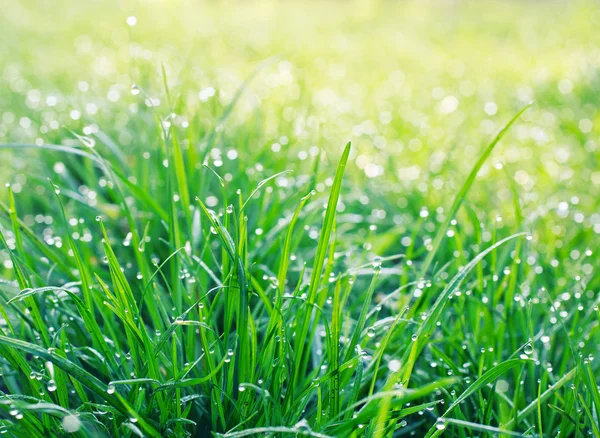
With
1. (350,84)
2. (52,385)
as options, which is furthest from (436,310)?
(350,84)

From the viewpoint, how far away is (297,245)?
1248mm

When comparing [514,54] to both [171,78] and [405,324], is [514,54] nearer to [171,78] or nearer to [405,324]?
[171,78]

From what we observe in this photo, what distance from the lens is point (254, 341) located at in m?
0.85

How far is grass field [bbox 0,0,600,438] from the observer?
0.83m

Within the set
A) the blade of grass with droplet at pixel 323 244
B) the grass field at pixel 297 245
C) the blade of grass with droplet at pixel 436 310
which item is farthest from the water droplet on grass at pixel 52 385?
the blade of grass with droplet at pixel 436 310

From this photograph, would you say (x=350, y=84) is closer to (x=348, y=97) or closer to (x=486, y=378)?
(x=348, y=97)

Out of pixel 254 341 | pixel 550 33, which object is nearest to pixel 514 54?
pixel 550 33

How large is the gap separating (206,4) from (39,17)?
2069 mm

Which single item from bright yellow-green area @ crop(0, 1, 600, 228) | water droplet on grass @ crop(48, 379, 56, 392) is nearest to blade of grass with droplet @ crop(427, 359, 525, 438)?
water droplet on grass @ crop(48, 379, 56, 392)

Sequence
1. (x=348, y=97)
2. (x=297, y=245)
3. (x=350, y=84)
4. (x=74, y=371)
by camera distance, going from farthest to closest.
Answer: (x=350, y=84) → (x=348, y=97) → (x=297, y=245) → (x=74, y=371)

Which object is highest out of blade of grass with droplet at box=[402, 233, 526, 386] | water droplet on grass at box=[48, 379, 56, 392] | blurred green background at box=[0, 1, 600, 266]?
blurred green background at box=[0, 1, 600, 266]

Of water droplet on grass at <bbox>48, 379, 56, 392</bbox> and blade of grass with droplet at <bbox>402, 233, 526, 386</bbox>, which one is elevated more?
blade of grass with droplet at <bbox>402, 233, 526, 386</bbox>

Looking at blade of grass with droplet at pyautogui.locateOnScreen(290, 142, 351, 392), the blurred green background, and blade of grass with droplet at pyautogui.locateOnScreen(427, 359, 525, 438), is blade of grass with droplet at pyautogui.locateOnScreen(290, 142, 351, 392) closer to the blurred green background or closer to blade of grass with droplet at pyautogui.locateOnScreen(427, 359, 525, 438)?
blade of grass with droplet at pyautogui.locateOnScreen(427, 359, 525, 438)

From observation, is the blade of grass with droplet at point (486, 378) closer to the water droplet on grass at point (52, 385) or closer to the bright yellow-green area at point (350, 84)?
the water droplet on grass at point (52, 385)
